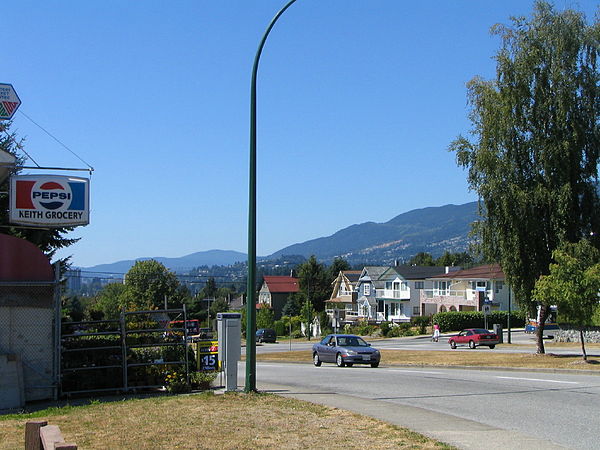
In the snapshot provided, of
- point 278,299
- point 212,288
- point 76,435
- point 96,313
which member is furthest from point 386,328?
point 212,288

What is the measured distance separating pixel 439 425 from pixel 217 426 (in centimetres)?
356

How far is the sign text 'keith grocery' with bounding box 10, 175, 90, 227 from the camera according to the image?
1702cm

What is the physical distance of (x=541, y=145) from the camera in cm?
3372

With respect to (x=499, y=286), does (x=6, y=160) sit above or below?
above

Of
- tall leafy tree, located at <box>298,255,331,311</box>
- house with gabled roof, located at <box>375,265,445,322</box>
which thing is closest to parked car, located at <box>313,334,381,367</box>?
house with gabled roof, located at <box>375,265,445,322</box>

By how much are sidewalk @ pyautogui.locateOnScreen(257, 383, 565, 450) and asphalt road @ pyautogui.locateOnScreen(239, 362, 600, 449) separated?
0.01 m

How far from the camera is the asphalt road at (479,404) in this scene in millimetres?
11070

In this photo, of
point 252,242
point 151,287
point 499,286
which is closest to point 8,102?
point 252,242

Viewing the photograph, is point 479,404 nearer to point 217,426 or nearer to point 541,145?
point 217,426

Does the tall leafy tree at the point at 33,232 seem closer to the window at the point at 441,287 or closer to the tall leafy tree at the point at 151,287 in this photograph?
the tall leafy tree at the point at 151,287

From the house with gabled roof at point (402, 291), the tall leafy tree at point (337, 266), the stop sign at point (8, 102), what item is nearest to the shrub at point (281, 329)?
the house with gabled roof at point (402, 291)

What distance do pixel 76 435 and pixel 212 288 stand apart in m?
156

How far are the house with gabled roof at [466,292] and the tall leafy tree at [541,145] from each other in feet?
162

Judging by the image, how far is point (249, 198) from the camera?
15.8m
